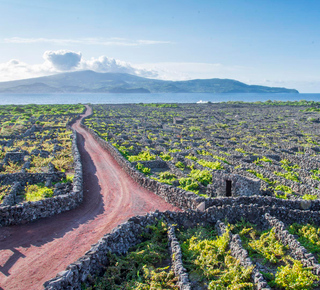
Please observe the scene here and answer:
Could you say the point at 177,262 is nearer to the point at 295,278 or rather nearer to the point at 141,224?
the point at 141,224

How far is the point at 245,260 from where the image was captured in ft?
38.1

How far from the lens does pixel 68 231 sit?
603 inches

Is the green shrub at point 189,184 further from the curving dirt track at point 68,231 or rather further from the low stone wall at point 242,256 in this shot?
the low stone wall at point 242,256

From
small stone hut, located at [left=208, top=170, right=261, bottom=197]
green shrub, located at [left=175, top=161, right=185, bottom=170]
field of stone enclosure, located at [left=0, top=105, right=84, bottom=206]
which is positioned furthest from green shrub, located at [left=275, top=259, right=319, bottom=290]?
green shrub, located at [left=175, top=161, right=185, bottom=170]

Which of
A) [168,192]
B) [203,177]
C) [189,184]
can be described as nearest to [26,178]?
[168,192]

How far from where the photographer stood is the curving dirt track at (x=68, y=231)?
466 inches

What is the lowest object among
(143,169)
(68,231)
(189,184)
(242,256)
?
(68,231)

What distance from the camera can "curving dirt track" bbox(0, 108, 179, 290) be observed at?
11.8 metres

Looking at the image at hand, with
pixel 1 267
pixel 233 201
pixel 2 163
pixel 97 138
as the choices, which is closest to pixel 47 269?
pixel 1 267

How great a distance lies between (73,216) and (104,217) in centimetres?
205

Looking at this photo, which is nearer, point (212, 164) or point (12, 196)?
point (12, 196)

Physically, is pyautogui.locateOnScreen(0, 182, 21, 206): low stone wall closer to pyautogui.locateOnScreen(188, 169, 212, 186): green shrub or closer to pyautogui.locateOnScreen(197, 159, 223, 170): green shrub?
pyautogui.locateOnScreen(188, 169, 212, 186): green shrub

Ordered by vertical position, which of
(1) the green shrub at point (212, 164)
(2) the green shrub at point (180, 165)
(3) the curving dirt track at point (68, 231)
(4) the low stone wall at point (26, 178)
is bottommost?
(3) the curving dirt track at point (68, 231)

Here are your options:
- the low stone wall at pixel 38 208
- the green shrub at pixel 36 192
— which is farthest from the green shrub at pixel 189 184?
the green shrub at pixel 36 192
